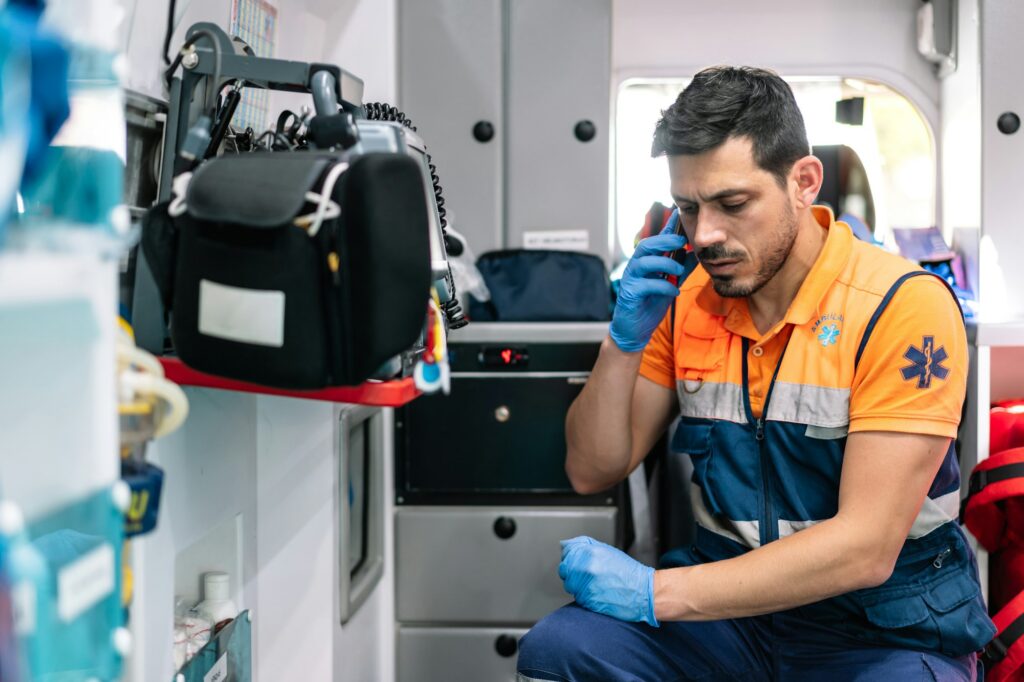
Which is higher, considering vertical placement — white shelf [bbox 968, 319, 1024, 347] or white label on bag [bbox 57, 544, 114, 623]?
white shelf [bbox 968, 319, 1024, 347]

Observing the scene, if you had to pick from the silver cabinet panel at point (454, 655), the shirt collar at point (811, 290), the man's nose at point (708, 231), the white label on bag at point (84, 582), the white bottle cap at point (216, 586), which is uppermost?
the man's nose at point (708, 231)

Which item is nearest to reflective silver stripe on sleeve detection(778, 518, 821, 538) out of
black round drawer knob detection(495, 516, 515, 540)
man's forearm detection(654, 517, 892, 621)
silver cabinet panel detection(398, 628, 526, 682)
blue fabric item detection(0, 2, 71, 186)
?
man's forearm detection(654, 517, 892, 621)

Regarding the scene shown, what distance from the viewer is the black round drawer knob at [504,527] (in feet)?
8.11

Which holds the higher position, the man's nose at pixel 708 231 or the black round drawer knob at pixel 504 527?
the man's nose at pixel 708 231

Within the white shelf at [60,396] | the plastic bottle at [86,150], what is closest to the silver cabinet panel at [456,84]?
the plastic bottle at [86,150]

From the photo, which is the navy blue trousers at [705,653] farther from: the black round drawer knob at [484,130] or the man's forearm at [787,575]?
the black round drawer knob at [484,130]

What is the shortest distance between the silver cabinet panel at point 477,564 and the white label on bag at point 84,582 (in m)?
1.65

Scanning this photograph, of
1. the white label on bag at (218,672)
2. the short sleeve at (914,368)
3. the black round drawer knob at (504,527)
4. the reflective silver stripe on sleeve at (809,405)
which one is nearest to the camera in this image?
the white label on bag at (218,672)

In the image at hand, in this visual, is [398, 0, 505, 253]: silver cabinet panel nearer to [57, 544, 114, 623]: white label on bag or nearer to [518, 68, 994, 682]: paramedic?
[518, 68, 994, 682]: paramedic

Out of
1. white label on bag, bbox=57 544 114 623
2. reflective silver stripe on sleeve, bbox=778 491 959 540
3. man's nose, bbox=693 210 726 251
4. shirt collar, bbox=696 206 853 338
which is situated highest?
man's nose, bbox=693 210 726 251

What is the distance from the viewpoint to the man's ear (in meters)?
1.90

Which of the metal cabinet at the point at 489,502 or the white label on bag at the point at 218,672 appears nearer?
the white label on bag at the point at 218,672

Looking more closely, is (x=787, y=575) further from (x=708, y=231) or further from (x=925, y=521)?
(x=708, y=231)

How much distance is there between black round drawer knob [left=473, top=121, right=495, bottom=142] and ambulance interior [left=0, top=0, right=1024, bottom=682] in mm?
46
